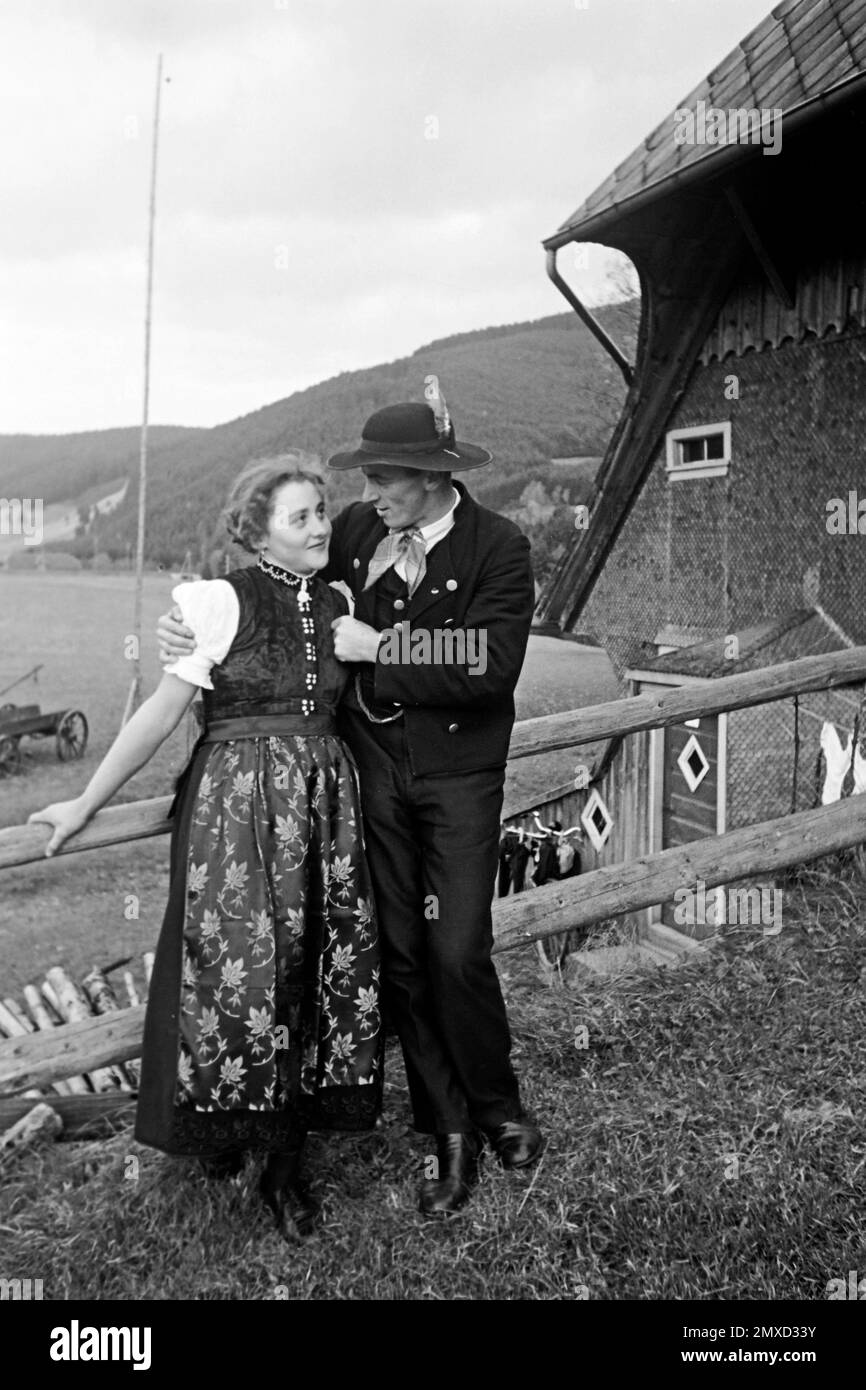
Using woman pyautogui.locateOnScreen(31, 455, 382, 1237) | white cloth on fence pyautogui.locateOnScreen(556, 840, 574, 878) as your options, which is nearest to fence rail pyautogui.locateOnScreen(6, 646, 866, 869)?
woman pyautogui.locateOnScreen(31, 455, 382, 1237)

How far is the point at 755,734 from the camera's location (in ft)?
26.5

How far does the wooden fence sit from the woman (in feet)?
0.80

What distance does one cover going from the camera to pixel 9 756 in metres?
17.3

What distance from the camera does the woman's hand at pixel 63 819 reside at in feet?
8.38

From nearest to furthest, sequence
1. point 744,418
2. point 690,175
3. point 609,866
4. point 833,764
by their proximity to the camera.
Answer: point 609,866 → point 833,764 → point 690,175 → point 744,418

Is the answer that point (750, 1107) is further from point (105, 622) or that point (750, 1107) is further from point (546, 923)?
point (105, 622)

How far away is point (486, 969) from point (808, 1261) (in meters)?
0.87

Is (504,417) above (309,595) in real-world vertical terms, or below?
above

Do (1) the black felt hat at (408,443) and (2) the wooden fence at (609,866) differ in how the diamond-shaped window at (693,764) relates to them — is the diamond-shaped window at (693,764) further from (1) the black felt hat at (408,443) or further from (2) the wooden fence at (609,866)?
(1) the black felt hat at (408,443)

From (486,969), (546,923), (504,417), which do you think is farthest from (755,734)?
(504,417)

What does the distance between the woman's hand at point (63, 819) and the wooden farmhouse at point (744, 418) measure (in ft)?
12.9
